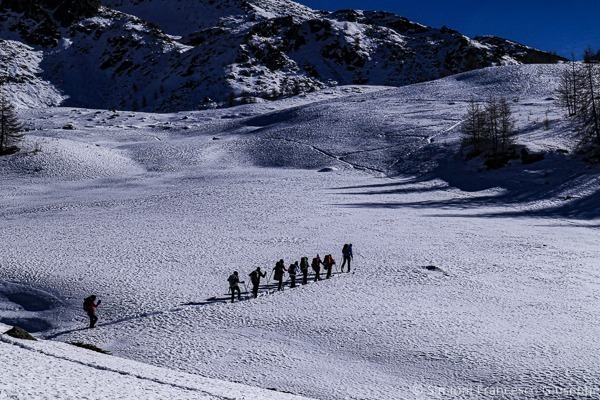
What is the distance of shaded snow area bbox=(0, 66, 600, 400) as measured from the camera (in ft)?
47.3

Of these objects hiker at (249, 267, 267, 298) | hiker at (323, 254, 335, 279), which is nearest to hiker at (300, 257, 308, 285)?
hiker at (323, 254, 335, 279)

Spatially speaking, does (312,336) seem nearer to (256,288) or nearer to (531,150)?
(256,288)

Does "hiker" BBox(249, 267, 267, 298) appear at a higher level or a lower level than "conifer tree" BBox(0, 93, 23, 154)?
lower

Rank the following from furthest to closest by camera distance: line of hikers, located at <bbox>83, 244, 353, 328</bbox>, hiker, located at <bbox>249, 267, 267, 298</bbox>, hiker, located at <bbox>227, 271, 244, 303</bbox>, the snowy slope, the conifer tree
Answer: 1. the conifer tree
2. hiker, located at <bbox>249, 267, 267, 298</bbox>
3. hiker, located at <bbox>227, 271, 244, 303</bbox>
4. line of hikers, located at <bbox>83, 244, 353, 328</bbox>
5. the snowy slope

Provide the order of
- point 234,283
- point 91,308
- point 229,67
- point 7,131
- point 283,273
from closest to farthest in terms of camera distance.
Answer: point 91,308
point 234,283
point 283,273
point 7,131
point 229,67

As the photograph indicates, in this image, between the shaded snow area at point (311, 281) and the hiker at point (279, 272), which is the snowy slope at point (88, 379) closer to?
the shaded snow area at point (311, 281)

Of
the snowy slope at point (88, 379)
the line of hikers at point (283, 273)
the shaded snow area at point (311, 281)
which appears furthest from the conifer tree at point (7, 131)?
the snowy slope at point (88, 379)

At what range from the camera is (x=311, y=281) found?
24.0 meters

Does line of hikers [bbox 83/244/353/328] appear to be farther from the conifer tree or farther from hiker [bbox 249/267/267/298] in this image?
the conifer tree

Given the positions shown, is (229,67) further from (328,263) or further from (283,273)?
(283,273)

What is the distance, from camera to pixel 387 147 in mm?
68188

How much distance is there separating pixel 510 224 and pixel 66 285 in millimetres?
28002

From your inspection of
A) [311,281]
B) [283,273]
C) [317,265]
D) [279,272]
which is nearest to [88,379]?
[279,272]

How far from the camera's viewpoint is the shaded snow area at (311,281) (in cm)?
1443
